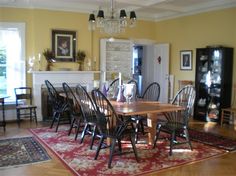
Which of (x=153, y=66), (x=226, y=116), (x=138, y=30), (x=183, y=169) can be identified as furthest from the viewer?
(x=153, y=66)

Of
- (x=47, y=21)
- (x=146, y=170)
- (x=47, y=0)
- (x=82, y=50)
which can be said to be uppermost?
(x=47, y=0)

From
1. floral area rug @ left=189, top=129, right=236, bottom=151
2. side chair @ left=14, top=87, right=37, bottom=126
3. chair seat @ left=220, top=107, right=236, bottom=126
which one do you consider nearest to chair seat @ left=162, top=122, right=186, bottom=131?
floral area rug @ left=189, top=129, right=236, bottom=151

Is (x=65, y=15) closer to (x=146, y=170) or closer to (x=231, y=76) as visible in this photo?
(x=231, y=76)

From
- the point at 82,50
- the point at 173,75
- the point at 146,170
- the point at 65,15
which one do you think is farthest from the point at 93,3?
the point at 146,170

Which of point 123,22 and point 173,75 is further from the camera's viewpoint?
point 173,75

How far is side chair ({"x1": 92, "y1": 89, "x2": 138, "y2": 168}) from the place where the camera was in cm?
364

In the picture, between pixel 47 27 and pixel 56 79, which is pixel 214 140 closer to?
pixel 56 79

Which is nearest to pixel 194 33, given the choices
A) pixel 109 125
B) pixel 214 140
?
pixel 214 140

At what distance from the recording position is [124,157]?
155 inches

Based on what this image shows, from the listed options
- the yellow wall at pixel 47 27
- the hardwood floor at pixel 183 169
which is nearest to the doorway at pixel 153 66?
the yellow wall at pixel 47 27

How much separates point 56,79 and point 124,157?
3.46m

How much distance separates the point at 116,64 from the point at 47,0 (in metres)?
2.45

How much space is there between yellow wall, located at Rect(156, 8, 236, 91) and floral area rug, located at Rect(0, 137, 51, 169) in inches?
174

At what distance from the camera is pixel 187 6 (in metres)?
7.01
